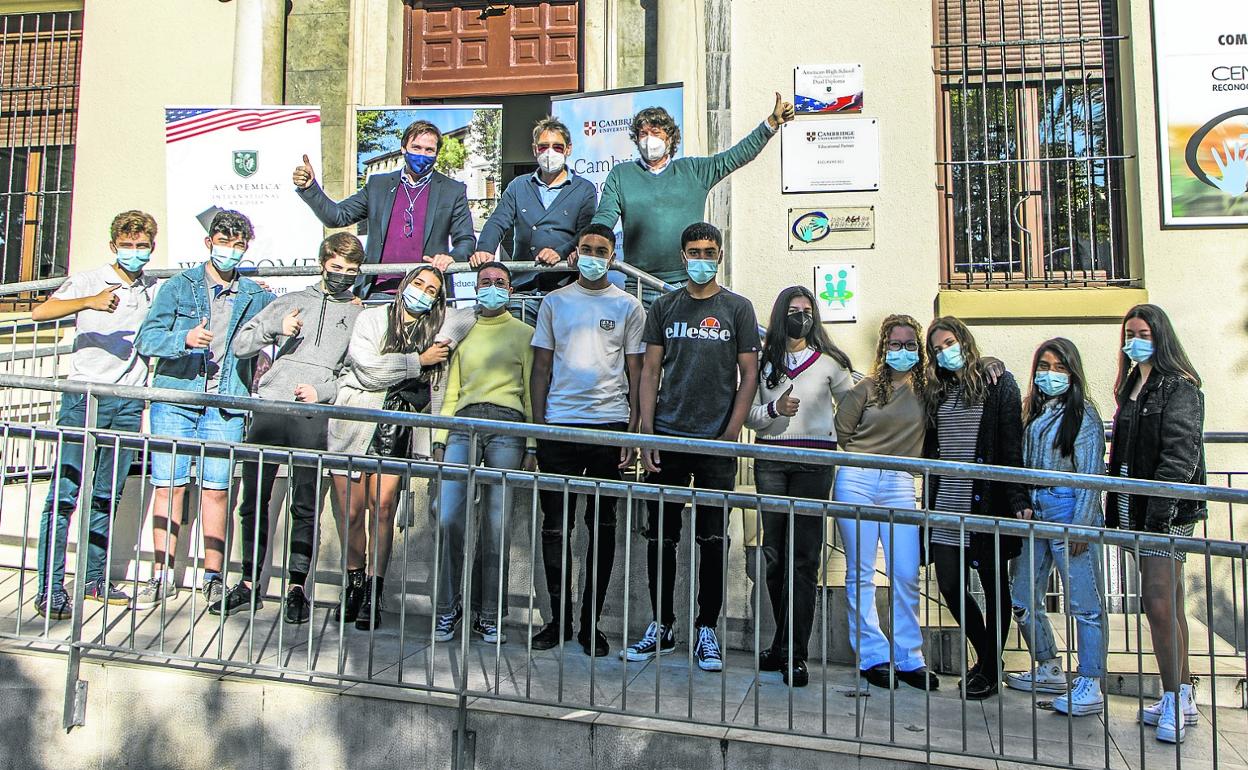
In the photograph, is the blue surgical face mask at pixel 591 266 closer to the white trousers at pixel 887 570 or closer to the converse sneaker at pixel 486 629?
the white trousers at pixel 887 570

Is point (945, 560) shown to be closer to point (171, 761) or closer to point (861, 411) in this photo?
point (861, 411)

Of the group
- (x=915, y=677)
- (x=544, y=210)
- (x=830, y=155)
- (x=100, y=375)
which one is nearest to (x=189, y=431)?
(x=100, y=375)

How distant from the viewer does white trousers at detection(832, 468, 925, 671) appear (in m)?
4.62

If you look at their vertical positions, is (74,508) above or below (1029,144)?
below

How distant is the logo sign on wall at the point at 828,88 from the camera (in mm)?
8664

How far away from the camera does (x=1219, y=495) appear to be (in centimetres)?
375

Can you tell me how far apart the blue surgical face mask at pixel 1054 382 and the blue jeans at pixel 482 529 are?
8.19 ft

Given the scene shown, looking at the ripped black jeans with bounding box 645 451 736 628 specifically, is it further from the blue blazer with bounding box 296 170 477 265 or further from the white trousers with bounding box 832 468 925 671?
the blue blazer with bounding box 296 170 477 265

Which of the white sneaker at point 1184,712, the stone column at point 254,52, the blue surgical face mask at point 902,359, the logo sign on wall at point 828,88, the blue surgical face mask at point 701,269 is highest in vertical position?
the stone column at point 254,52

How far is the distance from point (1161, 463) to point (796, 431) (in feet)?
5.14

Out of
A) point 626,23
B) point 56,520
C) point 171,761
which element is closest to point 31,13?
point 626,23

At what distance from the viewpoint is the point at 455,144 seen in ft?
28.0

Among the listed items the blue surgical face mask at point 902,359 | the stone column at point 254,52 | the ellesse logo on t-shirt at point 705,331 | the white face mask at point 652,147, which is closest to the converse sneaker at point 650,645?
the ellesse logo on t-shirt at point 705,331

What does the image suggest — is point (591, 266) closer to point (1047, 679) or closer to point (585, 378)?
point (585, 378)
